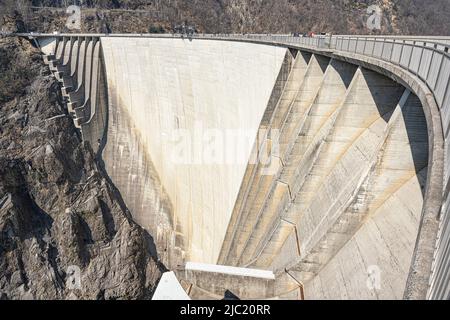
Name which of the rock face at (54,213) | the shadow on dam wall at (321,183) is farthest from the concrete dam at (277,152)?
the rock face at (54,213)

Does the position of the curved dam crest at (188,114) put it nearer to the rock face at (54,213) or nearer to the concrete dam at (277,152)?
the concrete dam at (277,152)

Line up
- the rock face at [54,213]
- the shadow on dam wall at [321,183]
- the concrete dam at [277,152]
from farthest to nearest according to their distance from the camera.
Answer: the rock face at [54,213] → the shadow on dam wall at [321,183] → the concrete dam at [277,152]

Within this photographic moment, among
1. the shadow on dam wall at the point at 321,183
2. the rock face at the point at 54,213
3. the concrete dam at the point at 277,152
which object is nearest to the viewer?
the concrete dam at the point at 277,152

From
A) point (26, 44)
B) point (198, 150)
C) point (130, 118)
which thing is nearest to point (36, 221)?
point (130, 118)

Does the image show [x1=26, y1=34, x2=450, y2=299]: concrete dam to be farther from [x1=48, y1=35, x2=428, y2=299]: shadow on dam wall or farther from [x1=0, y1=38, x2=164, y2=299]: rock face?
[x1=0, y1=38, x2=164, y2=299]: rock face

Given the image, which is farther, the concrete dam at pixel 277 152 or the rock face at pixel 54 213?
the rock face at pixel 54 213

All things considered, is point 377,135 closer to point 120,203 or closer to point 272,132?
point 272,132

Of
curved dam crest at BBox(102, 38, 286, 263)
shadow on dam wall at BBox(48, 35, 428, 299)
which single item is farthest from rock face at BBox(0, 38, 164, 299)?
shadow on dam wall at BBox(48, 35, 428, 299)
